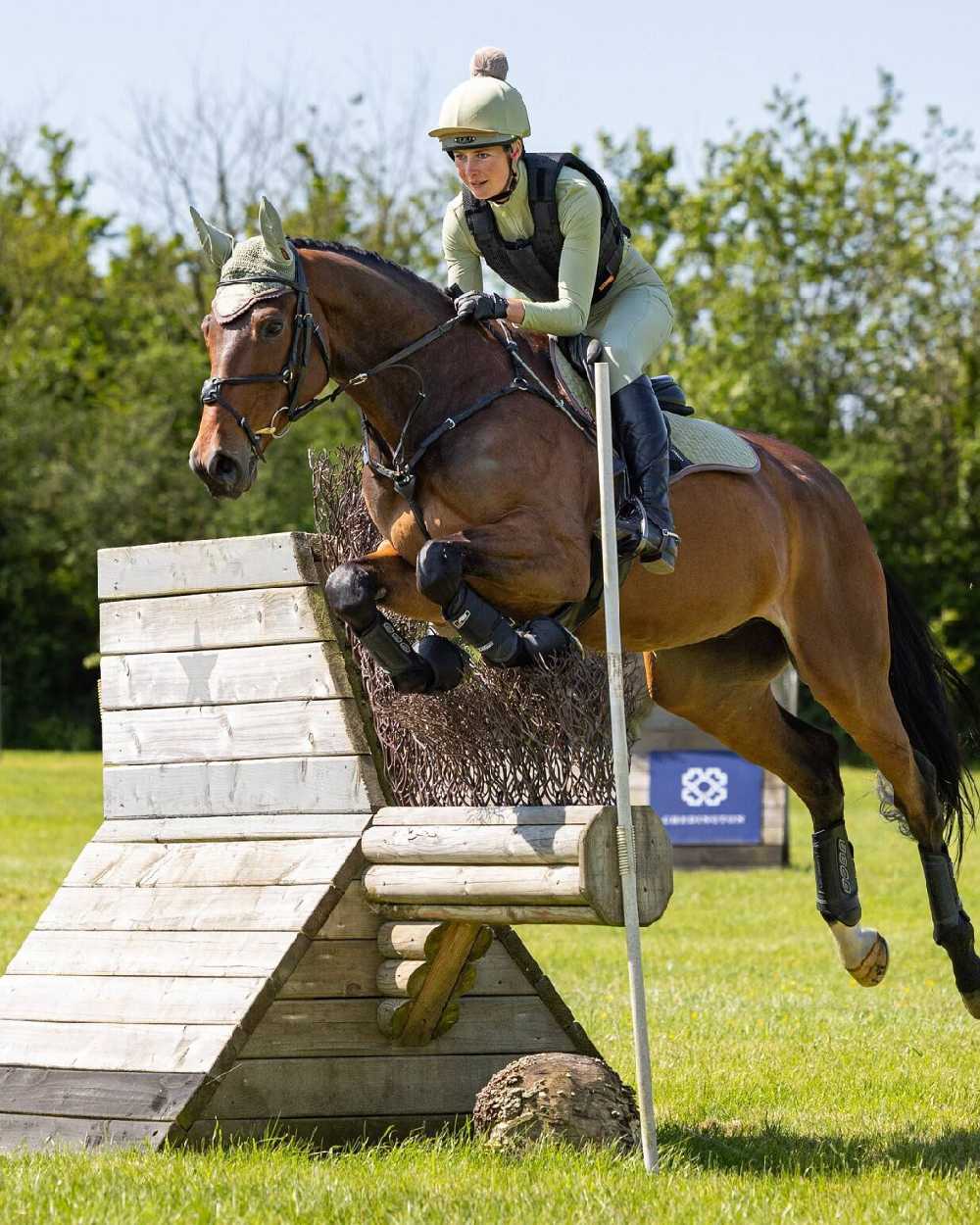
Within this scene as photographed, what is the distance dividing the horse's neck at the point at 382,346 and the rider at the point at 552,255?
0.15 metres

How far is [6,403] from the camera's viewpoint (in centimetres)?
2761

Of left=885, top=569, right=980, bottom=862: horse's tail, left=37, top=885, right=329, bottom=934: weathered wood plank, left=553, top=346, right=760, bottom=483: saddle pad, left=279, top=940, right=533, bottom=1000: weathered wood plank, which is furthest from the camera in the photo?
left=885, top=569, right=980, bottom=862: horse's tail

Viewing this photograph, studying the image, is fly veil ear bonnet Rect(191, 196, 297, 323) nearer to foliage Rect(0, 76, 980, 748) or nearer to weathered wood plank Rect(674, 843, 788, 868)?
weathered wood plank Rect(674, 843, 788, 868)

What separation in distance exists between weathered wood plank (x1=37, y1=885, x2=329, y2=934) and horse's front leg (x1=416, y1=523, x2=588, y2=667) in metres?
0.84

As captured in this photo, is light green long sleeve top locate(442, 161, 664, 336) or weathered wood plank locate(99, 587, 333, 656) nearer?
light green long sleeve top locate(442, 161, 664, 336)

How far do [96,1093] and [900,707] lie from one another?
3192 mm

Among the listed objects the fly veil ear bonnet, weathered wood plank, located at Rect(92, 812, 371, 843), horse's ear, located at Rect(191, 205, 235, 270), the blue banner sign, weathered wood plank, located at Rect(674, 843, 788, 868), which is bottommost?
weathered wood plank, located at Rect(674, 843, 788, 868)

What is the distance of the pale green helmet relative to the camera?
15.0 ft

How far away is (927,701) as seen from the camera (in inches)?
242

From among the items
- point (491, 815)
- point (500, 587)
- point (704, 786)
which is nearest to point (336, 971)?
point (491, 815)

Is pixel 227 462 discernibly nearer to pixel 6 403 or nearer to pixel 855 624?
pixel 855 624

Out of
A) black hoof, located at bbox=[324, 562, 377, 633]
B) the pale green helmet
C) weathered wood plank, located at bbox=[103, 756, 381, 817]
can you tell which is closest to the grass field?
weathered wood plank, located at bbox=[103, 756, 381, 817]

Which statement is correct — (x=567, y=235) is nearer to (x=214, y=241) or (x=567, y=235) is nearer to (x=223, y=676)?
(x=214, y=241)

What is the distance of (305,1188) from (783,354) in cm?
2538
